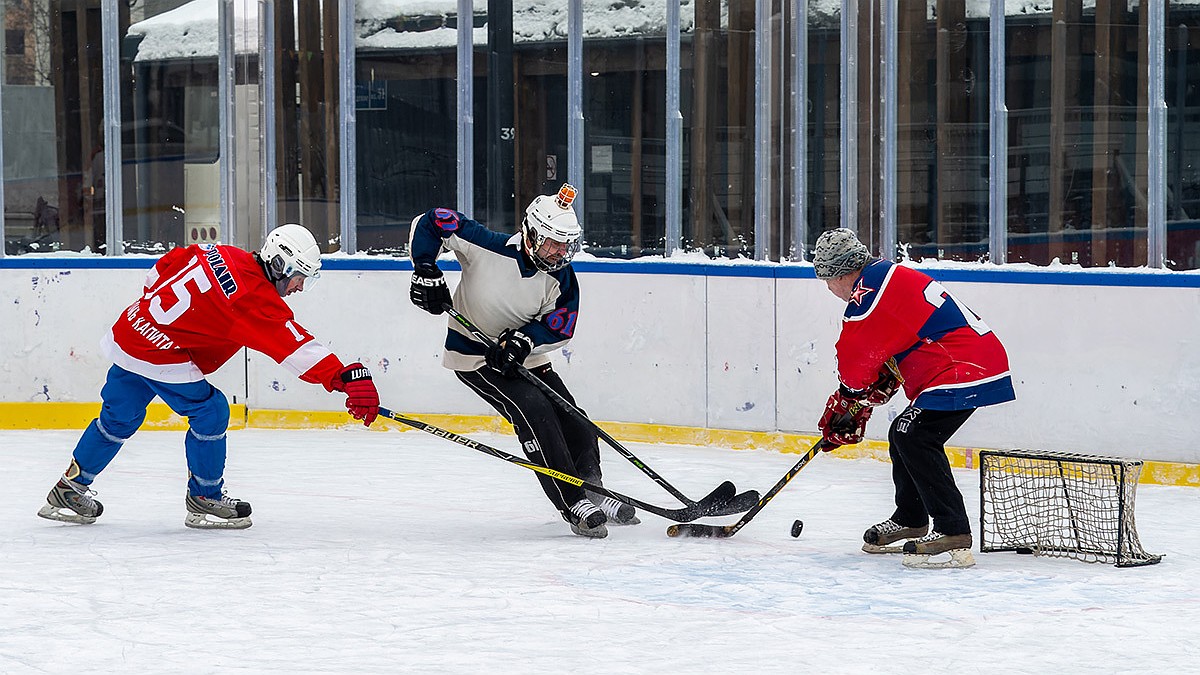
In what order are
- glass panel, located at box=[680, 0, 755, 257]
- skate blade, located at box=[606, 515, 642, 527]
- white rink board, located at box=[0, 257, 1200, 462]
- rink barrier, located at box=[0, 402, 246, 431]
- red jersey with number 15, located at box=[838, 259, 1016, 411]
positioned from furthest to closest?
rink barrier, located at box=[0, 402, 246, 431], glass panel, located at box=[680, 0, 755, 257], white rink board, located at box=[0, 257, 1200, 462], skate blade, located at box=[606, 515, 642, 527], red jersey with number 15, located at box=[838, 259, 1016, 411]

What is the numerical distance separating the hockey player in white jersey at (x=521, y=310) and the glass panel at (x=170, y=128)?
135 inches

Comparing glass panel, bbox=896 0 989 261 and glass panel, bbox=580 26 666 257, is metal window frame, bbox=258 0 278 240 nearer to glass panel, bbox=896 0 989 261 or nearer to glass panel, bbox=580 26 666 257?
glass panel, bbox=580 26 666 257

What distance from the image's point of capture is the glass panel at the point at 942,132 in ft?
21.8

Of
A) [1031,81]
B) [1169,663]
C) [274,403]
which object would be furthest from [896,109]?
[1169,663]

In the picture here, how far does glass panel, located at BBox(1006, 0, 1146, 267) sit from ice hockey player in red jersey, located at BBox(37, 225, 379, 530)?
3186 mm

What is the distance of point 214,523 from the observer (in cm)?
498

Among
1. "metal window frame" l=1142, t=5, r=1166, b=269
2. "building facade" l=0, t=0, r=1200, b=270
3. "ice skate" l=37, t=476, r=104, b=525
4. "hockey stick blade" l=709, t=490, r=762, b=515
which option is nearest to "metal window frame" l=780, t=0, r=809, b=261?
"building facade" l=0, t=0, r=1200, b=270

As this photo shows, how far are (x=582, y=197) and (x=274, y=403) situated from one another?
1875mm

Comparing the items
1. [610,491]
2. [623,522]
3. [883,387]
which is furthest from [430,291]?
[883,387]

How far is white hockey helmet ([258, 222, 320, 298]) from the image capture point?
4.66 m

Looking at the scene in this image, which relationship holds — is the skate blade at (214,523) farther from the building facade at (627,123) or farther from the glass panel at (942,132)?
the glass panel at (942,132)

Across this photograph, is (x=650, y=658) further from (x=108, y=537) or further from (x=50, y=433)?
(x=50, y=433)

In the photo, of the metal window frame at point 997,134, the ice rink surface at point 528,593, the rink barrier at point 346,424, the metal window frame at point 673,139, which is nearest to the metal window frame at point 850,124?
the metal window frame at point 997,134

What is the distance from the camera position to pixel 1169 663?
133 inches
